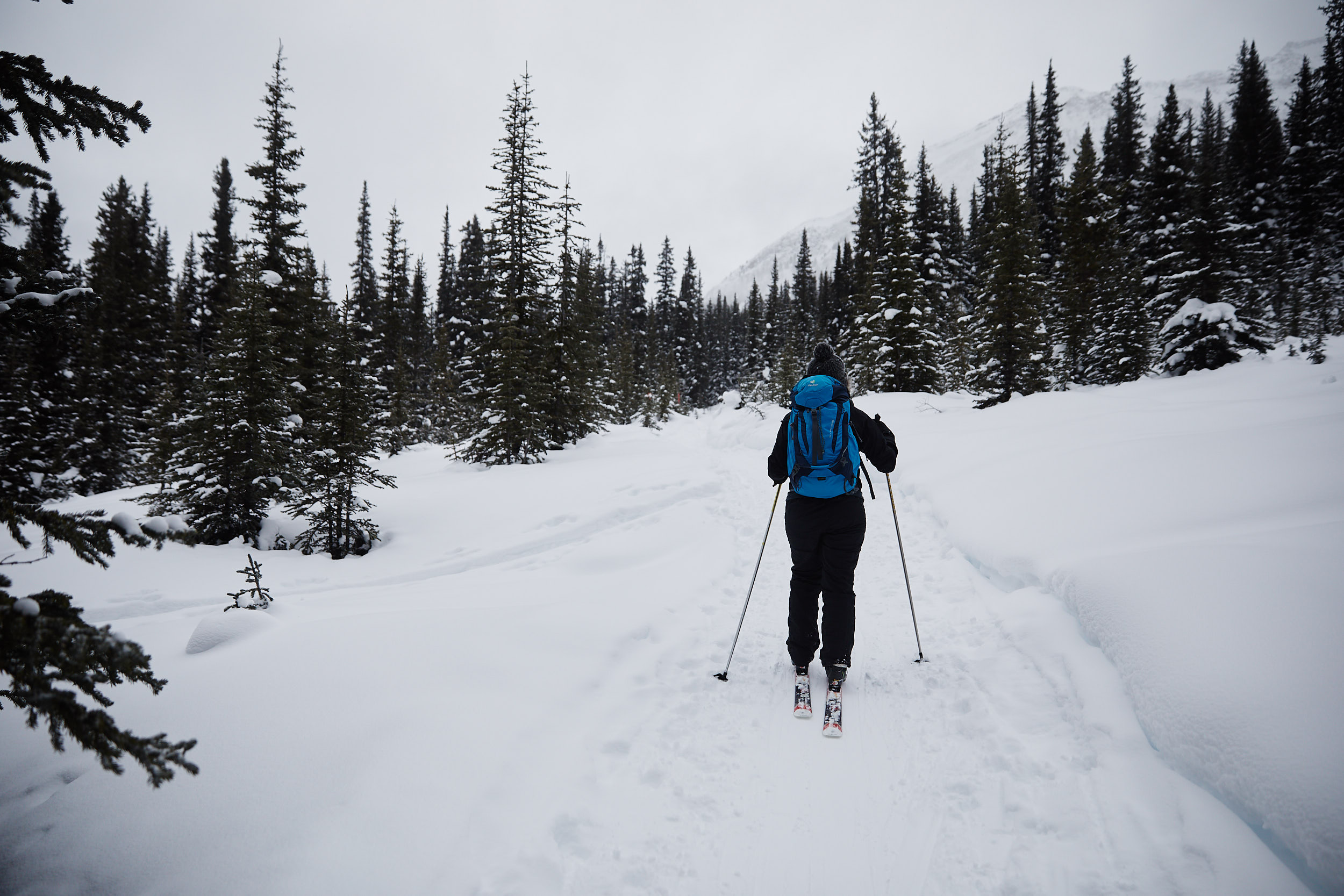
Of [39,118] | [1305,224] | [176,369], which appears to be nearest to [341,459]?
[39,118]

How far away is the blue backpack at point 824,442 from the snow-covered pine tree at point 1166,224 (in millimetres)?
18231

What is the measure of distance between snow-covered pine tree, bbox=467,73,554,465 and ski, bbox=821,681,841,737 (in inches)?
467

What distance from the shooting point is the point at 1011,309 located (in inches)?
686

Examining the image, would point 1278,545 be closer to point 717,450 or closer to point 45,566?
point 45,566

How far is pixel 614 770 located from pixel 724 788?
685mm

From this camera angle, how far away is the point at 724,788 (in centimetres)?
311

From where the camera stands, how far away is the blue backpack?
395cm

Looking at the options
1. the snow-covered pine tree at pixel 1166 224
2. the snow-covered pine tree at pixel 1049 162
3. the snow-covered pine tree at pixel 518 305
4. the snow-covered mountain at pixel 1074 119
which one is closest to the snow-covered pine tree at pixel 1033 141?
the snow-covered pine tree at pixel 1049 162

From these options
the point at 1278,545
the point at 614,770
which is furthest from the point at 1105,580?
the point at 614,770

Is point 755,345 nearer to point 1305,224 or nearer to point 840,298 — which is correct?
point 840,298

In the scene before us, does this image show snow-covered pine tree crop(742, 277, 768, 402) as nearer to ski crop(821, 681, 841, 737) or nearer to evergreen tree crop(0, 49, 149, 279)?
ski crop(821, 681, 841, 737)

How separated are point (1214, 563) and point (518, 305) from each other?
50.0 ft

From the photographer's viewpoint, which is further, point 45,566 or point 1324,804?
point 45,566

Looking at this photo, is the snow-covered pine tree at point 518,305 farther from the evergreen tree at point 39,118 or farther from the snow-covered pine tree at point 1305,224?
the snow-covered pine tree at point 1305,224
